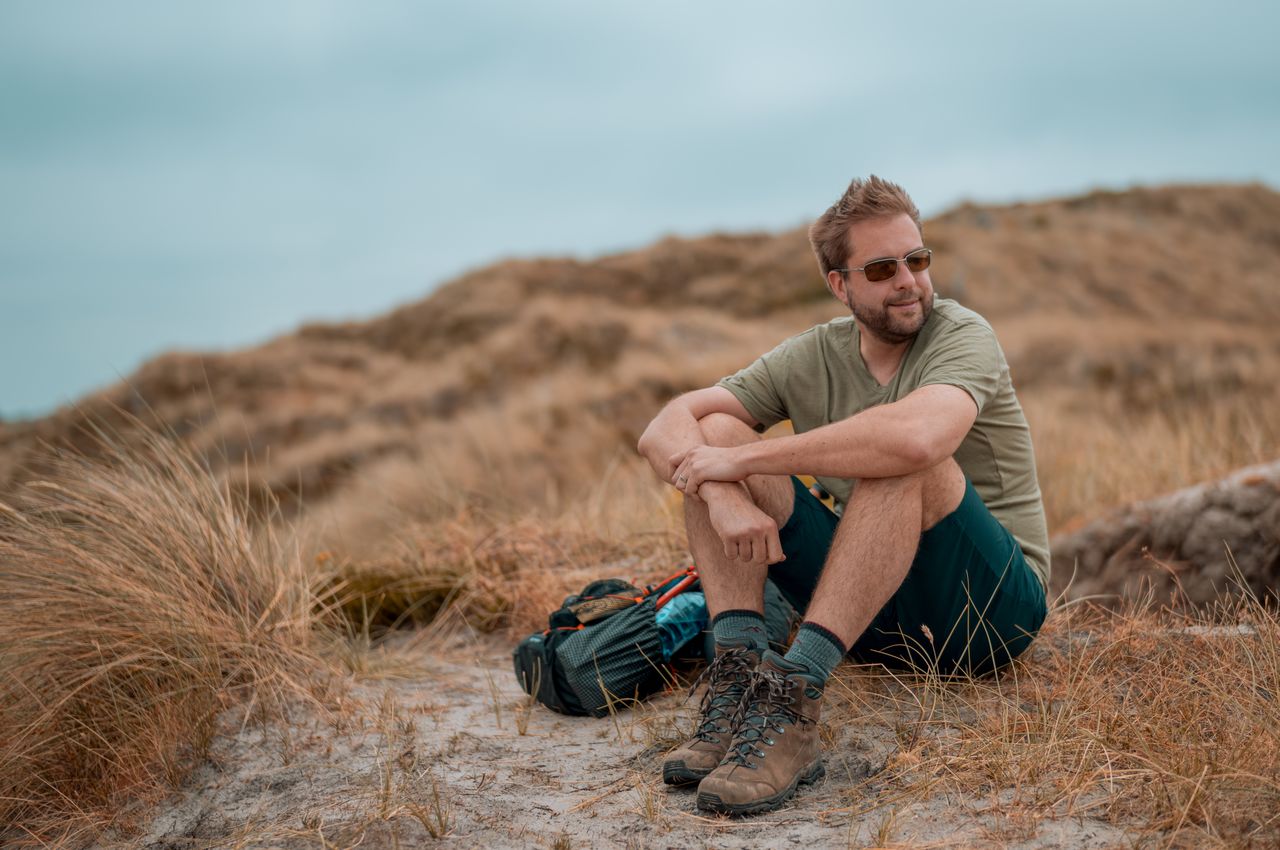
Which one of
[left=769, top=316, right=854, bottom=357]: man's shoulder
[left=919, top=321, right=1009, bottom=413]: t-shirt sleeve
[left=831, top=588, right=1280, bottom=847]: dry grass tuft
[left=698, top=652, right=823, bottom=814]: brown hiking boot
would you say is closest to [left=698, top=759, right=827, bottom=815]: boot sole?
[left=698, top=652, right=823, bottom=814]: brown hiking boot

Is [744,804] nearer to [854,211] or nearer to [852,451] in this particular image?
[852,451]

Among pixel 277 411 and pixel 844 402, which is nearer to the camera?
pixel 844 402

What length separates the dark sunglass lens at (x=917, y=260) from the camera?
11.5 ft

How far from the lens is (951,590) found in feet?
10.8

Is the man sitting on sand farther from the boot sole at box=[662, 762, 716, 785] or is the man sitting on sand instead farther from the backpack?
the backpack

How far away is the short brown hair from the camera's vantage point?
11.6ft

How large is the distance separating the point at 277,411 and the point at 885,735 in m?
20.0

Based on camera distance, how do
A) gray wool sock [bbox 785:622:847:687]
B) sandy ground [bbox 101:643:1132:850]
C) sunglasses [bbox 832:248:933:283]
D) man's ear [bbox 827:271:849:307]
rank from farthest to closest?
1. man's ear [bbox 827:271:849:307]
2. sunglasses [bbox 832:248:933:283]
3. gray wool sock [bbox 785:622:847:687]
4. sandy ground [bbox 101:643:1132:850]

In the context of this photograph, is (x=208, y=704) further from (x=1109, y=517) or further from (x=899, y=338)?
(x=1109, y=517)

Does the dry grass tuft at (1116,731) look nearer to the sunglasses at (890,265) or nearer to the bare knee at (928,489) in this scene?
the bare knee at (928,489)

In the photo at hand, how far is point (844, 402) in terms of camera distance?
3740 mm

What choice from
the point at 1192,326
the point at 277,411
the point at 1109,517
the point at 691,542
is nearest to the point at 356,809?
the point at 691,542

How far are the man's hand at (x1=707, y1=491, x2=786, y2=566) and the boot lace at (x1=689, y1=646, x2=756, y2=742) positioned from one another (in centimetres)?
30

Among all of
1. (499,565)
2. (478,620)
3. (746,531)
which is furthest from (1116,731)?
(499,565)
